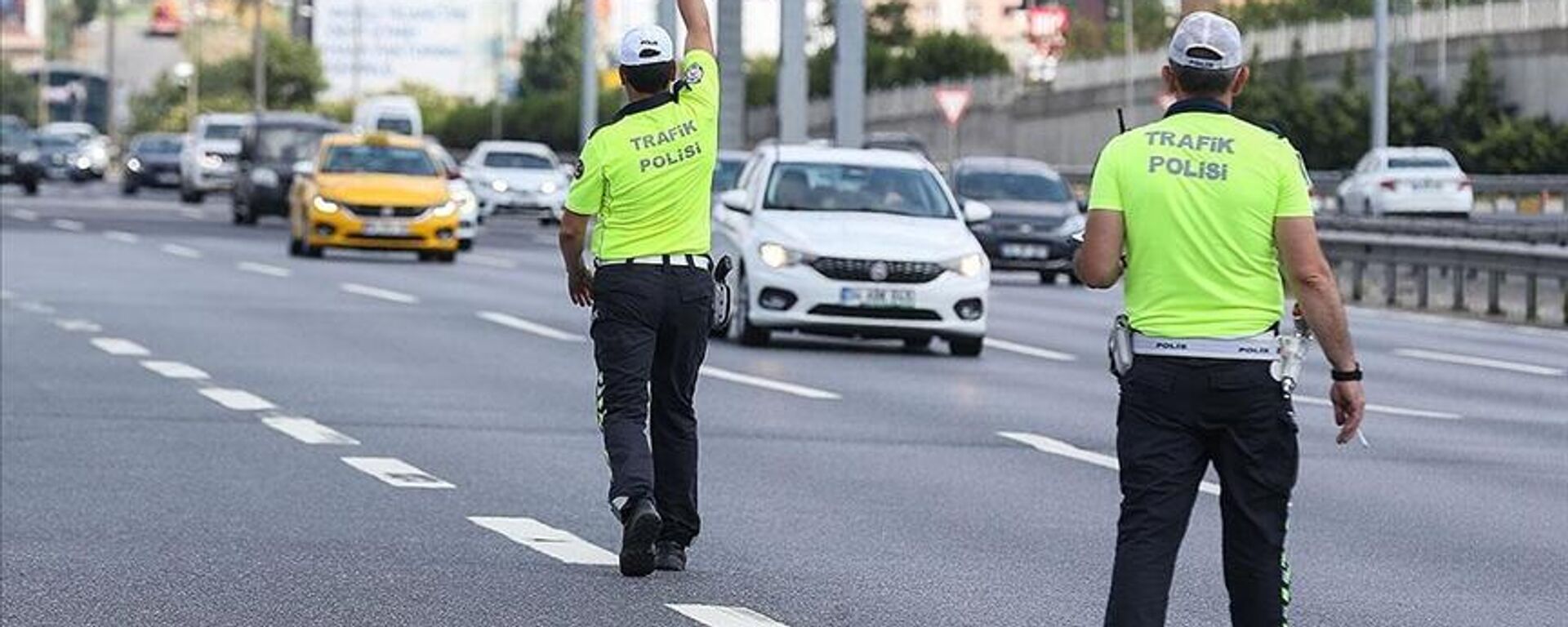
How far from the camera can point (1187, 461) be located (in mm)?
7867

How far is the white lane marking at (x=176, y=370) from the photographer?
2045 cm

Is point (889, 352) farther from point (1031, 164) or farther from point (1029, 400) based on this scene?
point (1031, 164)

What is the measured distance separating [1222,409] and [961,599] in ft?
9.71

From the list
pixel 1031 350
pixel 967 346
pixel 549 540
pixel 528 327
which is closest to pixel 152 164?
pixel 528 327

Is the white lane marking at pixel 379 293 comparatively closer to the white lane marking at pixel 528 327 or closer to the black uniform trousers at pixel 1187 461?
the white lane marking at pixel 528 327

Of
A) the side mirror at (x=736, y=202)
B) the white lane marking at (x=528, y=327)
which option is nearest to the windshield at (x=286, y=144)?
the white lane marking at (x=528, y=327)

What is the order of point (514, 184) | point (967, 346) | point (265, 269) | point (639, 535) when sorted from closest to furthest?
1. point (639, 535)
2. point (967, 346)
3. point (265, 269)
4. point (514, 184)

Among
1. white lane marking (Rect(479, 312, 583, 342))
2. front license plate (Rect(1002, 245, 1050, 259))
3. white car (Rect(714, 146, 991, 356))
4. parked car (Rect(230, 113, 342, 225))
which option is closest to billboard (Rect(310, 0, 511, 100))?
parked car (Rect(230, 113, 342, 225))

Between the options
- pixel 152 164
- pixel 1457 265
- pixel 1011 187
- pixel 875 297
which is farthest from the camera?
pixel 152 164

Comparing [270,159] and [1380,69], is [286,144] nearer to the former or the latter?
[270,159]

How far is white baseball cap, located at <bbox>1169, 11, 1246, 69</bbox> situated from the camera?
310 inches

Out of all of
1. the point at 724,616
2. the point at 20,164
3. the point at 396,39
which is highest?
the point at 396,39

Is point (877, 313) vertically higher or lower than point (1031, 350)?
higher

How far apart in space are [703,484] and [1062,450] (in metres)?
2.55
